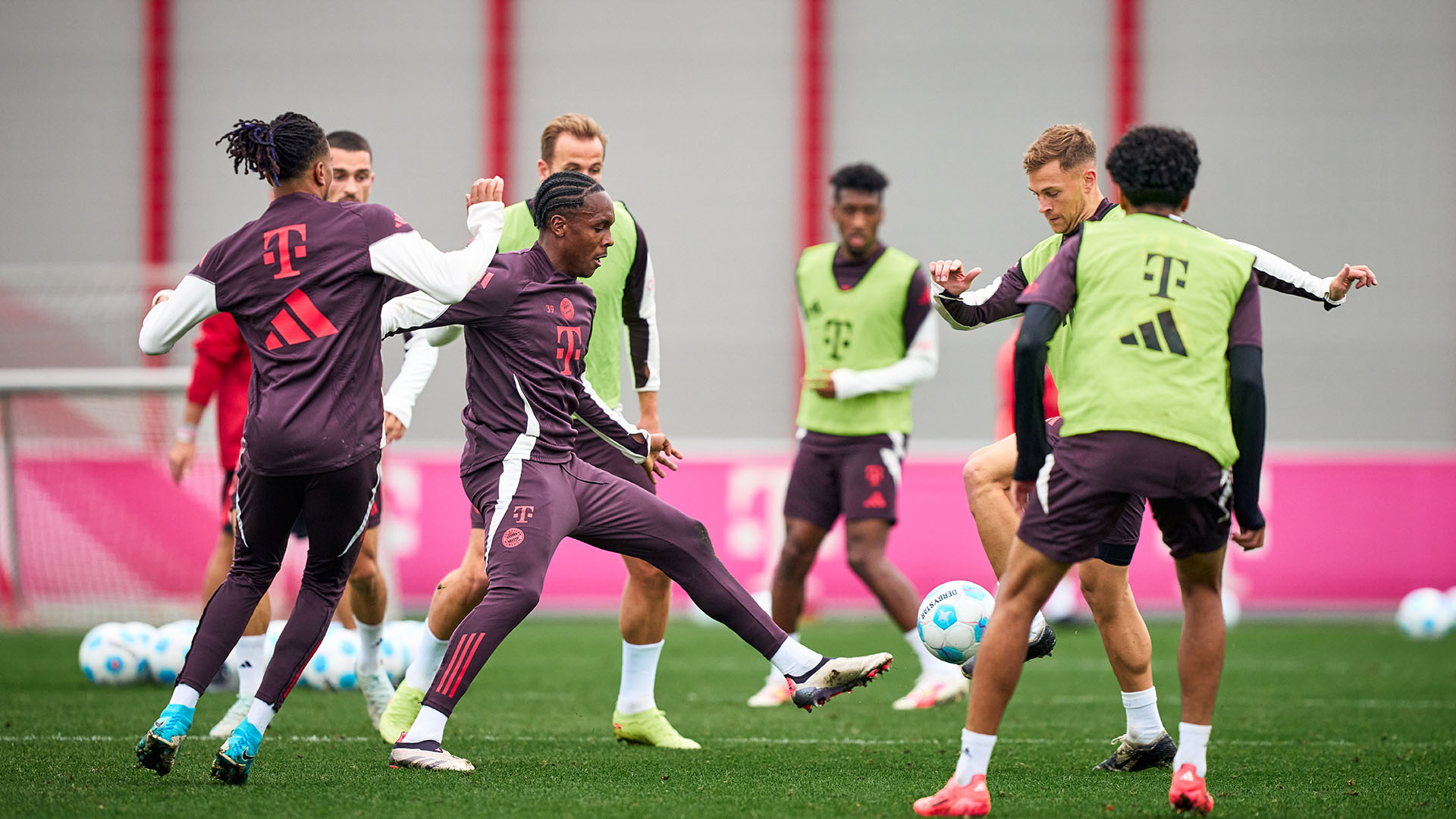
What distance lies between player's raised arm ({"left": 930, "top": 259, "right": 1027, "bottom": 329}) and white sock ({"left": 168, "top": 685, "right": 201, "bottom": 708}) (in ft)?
8.75

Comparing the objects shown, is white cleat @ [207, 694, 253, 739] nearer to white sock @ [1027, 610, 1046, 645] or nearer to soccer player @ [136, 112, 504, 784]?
soccer player @ [136, 112, 504, 784]

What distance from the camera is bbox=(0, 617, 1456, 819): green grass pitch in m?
4.18

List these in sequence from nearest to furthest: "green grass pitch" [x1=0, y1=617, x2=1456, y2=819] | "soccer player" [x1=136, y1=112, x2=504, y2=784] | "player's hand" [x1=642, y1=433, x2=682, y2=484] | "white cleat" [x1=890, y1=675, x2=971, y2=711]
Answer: "green grass pitch" [x1=0, y1=617, x2=1456, y2=819], "soccer player" [x1=136, y1=112, x2=504, y2=784], "player's hand" [x1=642, y1=433, x2=682, y2=484], "white cleat" [x1=890, y1=675, x2=971, y2=711]

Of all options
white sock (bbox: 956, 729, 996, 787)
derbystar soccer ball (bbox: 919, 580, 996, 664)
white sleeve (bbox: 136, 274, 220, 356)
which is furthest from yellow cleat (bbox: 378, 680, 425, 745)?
white sock (bbox: 956, 729, 996, 787)

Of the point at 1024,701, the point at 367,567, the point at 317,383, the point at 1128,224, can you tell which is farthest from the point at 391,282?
the point at 1024,701

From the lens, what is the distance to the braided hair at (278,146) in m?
4.38

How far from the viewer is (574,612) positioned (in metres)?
12.4

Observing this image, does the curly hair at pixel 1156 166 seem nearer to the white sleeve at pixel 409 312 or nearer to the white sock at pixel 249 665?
the white sleeve at pixel 409 312

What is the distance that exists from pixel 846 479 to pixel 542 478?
2.88 metres

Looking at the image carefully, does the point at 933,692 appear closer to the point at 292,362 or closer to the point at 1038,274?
the point at 1038,274

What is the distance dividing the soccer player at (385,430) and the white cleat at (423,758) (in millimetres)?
941

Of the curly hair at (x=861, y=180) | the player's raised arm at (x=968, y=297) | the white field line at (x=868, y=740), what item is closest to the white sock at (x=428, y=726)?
the white field line at (x=868, y=740)

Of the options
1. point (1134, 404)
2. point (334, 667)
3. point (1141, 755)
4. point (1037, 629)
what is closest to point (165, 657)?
point (334, 667)

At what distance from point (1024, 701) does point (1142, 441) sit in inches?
149
